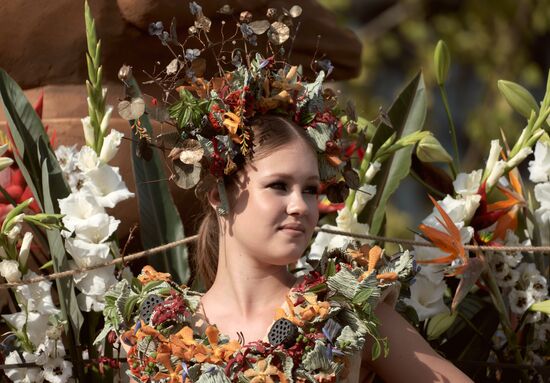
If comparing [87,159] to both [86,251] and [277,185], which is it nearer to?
[86,251]

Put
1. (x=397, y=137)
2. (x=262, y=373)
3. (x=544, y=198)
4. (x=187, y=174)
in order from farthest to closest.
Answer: (x=397, y=137) < (x=544, y=198) < (x=187, y=174) < (x=262, y=373)

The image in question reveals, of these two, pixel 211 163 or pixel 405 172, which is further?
pixel 405 172

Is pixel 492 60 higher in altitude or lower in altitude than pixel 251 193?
lower

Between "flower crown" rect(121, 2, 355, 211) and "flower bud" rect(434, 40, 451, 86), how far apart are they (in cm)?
44

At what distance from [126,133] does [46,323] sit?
37cm

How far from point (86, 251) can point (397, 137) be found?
0.61m

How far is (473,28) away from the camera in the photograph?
511cm

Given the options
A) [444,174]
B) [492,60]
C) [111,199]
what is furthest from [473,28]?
[111,199]

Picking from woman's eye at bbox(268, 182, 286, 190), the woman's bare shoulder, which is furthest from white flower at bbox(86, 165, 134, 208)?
the woman's bare shoulder

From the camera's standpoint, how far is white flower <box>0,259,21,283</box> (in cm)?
172

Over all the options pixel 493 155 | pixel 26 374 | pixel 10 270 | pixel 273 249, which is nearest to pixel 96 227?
pixel 10 270

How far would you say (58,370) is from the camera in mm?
1741

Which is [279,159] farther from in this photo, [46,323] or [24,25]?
[24,25]

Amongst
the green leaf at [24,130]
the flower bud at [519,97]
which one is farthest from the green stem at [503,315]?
the green leaf at [24,130]
